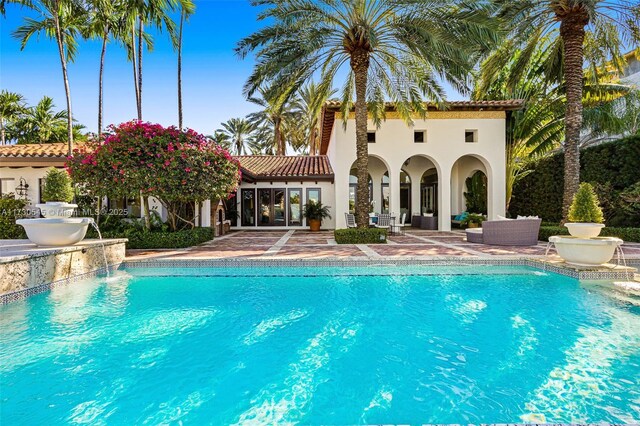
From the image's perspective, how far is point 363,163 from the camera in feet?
43.2

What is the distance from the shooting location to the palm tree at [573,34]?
1163 centimetres

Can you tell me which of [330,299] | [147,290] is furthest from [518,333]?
[147,290]

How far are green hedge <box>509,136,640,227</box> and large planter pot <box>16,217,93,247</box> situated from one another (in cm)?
1781

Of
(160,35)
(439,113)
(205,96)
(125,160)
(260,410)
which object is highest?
(160,35)

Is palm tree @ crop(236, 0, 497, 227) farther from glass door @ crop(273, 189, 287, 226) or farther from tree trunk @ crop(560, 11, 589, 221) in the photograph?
glass door @ crop(273, 189, 287, 226)

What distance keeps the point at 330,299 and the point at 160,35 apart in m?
18.2

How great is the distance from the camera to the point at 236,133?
149ft

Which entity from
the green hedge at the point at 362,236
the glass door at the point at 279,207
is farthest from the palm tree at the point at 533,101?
the glass door at the point at 279,207

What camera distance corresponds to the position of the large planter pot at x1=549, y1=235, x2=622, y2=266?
794 cm

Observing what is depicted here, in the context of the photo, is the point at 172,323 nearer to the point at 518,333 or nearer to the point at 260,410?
the point at 260,410

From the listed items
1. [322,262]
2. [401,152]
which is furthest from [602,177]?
[322,262]

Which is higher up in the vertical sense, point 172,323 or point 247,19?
point 247,19

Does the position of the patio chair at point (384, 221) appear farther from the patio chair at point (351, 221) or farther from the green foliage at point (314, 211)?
the green foliage at point (314, 211)

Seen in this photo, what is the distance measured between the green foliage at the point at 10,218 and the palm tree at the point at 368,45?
1130cm
